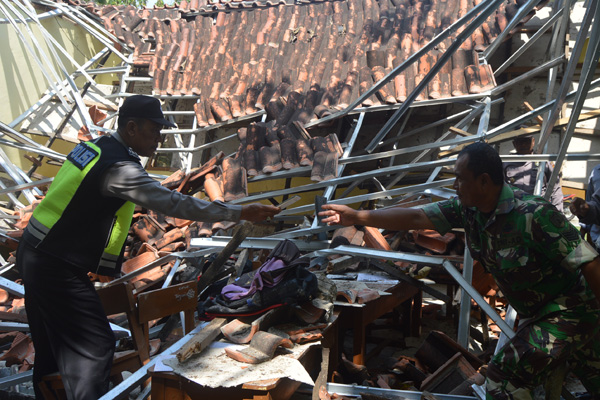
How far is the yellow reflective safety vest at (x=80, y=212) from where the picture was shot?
2.76 meters

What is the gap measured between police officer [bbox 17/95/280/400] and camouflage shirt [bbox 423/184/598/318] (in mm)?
1844

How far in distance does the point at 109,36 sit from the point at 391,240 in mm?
8354

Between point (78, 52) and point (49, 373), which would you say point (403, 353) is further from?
point (78, 52)

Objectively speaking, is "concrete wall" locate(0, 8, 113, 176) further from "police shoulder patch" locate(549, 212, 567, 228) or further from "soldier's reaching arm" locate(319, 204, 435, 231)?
"police shoulder patch" locate(549, 212, 567, 228)

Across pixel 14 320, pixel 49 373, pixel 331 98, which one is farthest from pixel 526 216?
pixel 331 98

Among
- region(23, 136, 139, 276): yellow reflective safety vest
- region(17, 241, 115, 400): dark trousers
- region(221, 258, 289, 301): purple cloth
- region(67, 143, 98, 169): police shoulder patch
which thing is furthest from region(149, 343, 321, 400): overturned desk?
region(67, 143, 98, 169): police shoulder patch

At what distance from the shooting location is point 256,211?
3385 mm

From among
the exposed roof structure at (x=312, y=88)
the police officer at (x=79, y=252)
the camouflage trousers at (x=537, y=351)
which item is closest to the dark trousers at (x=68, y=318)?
the police officer at (x=79, y=252)

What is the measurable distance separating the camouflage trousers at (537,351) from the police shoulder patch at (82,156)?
91.2 inches

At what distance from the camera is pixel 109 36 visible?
428 inches

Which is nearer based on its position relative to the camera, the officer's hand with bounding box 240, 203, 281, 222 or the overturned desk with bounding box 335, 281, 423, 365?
the officer's hand with bounding box 240, 203, 281, 222

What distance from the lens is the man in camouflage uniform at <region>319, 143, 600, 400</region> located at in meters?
2.33

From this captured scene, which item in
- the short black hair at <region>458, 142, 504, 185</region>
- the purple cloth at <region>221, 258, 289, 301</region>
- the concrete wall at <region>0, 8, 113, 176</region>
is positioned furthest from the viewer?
the concrete wall at <region>0, 8, 113, 176</region>

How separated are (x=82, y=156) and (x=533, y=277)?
2.40 metres
